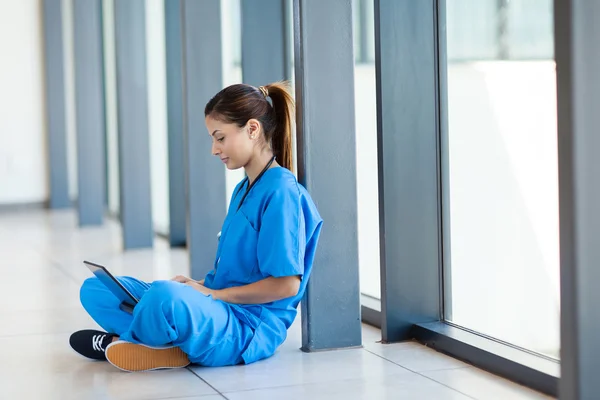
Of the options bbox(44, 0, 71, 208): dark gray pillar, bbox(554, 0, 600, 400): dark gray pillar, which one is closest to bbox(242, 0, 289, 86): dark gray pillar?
bbox(554, 0, 600, 400): dark gray pillar

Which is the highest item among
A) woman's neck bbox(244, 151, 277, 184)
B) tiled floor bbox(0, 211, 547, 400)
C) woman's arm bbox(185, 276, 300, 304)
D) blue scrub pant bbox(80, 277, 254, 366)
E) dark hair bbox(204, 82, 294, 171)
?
dark hair bbox(204, 82, 294, 171)

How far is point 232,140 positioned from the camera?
289 cm

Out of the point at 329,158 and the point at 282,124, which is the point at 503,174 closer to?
the point at 329,158

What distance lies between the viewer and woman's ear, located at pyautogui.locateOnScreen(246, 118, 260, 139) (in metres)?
2.90

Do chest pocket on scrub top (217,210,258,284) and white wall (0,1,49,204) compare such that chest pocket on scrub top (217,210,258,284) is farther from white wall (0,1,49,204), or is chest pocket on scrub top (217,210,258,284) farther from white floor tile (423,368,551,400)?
white wall (0,1,49,204)

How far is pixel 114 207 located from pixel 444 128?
5948 millimetres

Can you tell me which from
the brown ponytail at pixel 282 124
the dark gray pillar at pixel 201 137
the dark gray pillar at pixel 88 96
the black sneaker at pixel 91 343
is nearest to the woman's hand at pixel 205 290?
the black sneaker at pixel 91 343

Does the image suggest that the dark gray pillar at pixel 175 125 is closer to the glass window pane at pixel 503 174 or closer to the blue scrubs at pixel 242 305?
the blue scrubs at pixel 242 305

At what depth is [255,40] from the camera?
14.7 feet

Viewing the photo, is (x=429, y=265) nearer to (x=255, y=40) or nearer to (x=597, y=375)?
(x=597, y=375)

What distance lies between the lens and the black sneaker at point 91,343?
2944 millimetres

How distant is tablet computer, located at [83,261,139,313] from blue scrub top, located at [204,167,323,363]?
10.7 inches

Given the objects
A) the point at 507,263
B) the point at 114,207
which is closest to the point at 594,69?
the point at 507,263

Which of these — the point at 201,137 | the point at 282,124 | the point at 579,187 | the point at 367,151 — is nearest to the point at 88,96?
the point at 201,137
